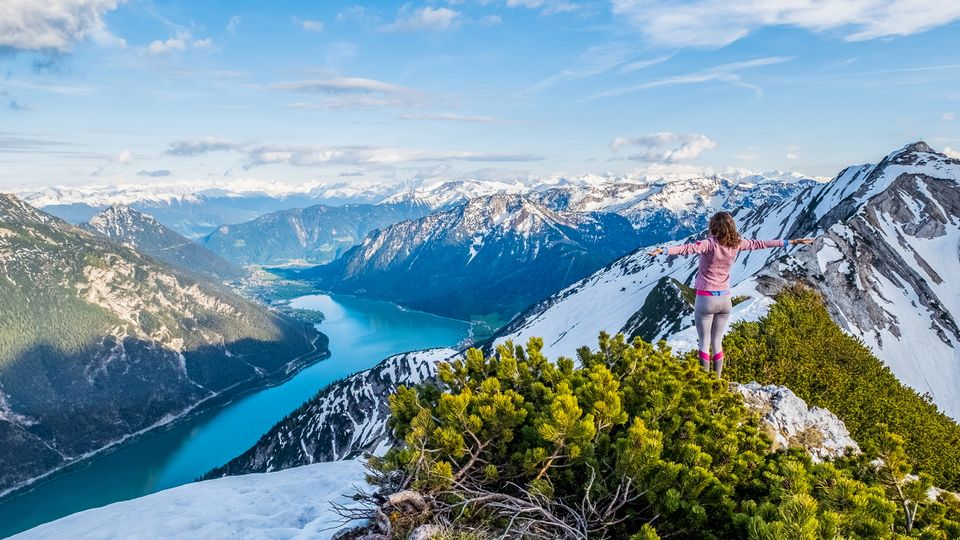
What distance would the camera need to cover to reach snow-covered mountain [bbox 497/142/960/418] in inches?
2160

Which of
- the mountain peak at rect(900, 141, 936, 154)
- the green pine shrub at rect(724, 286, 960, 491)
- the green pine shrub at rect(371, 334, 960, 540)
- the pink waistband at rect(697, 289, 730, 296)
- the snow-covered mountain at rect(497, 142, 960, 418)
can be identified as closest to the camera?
the green pine shrub at rect(371, 334, 960, 540)

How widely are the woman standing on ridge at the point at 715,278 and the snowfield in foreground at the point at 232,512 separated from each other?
33.0 feet

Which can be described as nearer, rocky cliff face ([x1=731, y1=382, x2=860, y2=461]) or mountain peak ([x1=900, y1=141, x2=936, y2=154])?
rocky cliff face ([x1=731, y1=382, x2=860, y2=461])

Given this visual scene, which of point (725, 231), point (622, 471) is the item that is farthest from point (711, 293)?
point (622, 471)

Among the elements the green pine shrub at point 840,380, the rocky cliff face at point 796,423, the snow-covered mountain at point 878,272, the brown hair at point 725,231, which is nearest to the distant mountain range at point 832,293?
the snow-covered mountain at point 878,272

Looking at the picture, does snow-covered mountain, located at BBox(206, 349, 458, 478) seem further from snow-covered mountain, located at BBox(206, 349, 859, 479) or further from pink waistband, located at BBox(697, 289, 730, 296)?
pink waistband, located at BBox(697, 289, 730, 296)

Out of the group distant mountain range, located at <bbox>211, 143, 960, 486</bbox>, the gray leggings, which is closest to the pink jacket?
the gray leggings

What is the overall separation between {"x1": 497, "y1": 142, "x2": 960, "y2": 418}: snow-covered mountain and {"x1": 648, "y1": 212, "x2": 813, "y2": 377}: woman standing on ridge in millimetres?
17041

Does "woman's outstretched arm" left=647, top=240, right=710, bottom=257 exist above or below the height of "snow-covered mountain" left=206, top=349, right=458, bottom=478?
above

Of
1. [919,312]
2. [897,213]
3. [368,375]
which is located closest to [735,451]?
[919,312]

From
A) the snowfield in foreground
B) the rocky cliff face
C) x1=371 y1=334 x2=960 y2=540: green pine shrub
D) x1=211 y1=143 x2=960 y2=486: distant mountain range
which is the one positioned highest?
x1=371 y1=334 x2=960 y2=540: green pine shrub

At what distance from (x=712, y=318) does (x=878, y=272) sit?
2918 inches

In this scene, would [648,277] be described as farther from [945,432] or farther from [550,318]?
[945,432]

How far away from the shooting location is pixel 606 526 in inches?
311
